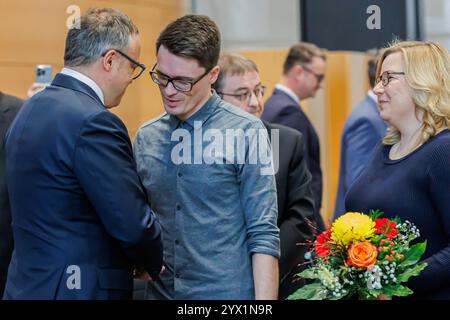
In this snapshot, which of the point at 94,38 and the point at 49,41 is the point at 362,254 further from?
the point at 49,41

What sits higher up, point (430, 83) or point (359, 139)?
point (430, 83)

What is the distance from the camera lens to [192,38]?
9.29ft

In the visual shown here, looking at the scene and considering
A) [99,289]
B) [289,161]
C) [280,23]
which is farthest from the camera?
[280,23]

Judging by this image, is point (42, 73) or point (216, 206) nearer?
point (216, 206)

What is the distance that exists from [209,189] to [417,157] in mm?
668

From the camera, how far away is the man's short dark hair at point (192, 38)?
111 inches

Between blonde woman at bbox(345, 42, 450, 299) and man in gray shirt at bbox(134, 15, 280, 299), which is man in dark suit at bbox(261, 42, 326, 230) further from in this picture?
man in gray shirt at bbox(134, 15, 280, 299)

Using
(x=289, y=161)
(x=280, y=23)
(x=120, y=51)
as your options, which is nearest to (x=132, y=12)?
(x=280, y=23)

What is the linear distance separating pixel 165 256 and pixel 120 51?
0.67 metres

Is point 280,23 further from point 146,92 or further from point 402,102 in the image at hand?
→ point 402,102

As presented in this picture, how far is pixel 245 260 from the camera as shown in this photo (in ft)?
9.32

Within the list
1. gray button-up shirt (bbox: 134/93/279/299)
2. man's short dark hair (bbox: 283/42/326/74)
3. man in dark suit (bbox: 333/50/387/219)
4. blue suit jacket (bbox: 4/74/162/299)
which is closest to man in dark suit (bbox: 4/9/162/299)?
blue suit jacket (bbox: 4/74/162/299)

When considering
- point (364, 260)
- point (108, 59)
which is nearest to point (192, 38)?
point (108, 59)

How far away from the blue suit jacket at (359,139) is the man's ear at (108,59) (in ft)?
9.23
